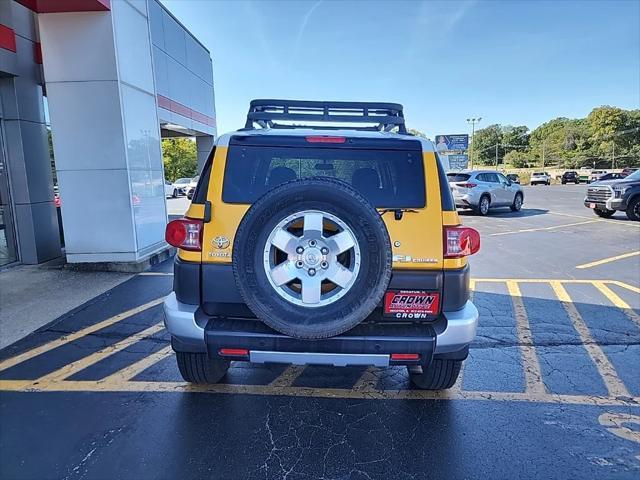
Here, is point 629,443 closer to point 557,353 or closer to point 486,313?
point 557,353

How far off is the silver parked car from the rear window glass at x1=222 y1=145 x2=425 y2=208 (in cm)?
1369

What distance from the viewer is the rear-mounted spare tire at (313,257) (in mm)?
2336

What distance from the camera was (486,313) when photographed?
5.12 meters

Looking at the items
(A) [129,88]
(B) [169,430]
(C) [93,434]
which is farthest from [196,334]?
(A) [129,88]

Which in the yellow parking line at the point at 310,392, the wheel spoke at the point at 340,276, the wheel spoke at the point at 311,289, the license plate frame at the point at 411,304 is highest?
the wheel spoke at the point at 340,276

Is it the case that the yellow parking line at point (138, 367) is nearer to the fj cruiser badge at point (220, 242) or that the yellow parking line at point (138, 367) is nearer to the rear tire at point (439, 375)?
the fj cruiser badge at point (220, 242)

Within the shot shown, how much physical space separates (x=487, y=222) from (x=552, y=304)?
9270 mm

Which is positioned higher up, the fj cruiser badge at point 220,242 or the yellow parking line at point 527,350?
the fj cruiser badge at point 220,242

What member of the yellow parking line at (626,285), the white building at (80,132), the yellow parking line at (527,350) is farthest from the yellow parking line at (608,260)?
the white building at (80,132)

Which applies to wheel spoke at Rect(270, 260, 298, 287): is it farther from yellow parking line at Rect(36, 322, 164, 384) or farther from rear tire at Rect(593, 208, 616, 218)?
rear tire at Rect(593, 208, 616, 218)

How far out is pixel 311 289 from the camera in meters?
2.37

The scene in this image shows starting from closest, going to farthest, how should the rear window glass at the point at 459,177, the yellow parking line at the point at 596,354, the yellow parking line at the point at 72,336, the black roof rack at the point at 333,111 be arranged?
the yellow parking line at the point at 596,354, the black roof rack at the point at 333,111, the yellow parking line at the point at 72,336, the rear window glass at the point at 459,177

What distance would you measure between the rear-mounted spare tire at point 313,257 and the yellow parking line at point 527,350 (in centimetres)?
192

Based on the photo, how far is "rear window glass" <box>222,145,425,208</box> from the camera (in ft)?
8.57
